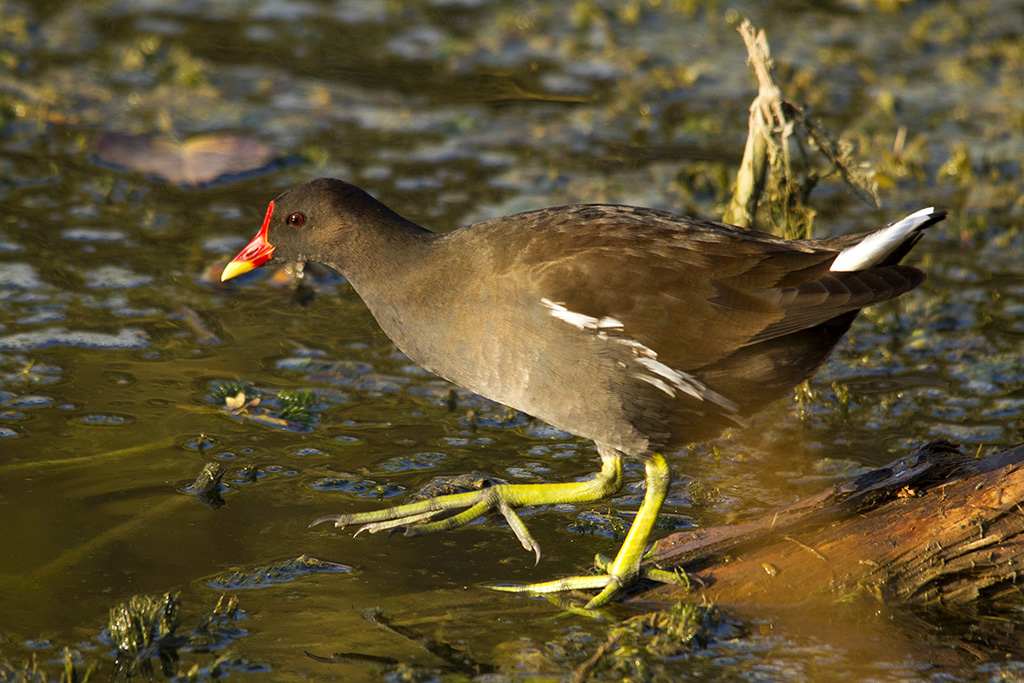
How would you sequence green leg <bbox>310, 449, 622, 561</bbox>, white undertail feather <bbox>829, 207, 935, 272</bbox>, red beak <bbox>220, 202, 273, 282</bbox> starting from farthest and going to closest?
red beak <bbox>220, 202, 273, 282</bbox>
green leg <bbox>310, 449, 622, 561</bbox>
white undertail feather <bbox>829, 207, 935, 272</bbox>

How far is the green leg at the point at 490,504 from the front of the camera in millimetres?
3787

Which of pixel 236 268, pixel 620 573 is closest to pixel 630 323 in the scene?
pixel 620 573

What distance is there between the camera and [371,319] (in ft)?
18.1

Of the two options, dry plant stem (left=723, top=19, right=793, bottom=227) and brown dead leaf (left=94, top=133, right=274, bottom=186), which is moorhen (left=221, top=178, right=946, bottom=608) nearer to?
dry plant stem (left=723, top=19, right=793, bottom=227)

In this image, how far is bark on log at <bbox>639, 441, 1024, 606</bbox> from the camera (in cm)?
340

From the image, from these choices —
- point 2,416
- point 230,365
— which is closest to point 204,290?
point 230,365

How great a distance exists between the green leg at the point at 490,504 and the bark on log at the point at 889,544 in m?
0.36

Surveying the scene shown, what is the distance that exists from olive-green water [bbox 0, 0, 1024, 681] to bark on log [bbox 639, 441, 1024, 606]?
11cm

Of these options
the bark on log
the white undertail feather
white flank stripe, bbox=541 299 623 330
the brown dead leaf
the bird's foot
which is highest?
the white undertail feather

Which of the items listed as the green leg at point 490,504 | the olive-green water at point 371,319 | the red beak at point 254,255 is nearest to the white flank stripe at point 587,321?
the green leg at point 490,504

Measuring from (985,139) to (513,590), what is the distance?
500 centimetres

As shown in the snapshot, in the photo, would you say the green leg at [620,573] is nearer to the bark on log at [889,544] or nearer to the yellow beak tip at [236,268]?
the bark on log at [889,544]

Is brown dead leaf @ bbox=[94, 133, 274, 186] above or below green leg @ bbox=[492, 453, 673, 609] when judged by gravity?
above

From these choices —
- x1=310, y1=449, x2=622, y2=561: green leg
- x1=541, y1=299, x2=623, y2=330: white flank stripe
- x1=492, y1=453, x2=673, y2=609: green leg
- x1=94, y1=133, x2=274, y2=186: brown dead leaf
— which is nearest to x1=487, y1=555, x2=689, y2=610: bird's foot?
x1=492, y1=453, x2=673, y2=609: green leg
